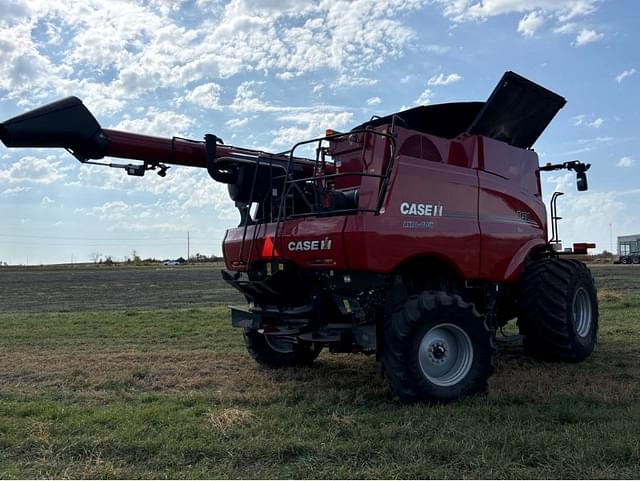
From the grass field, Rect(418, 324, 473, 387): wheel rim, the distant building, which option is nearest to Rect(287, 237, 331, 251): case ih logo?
Rect(418, 324, 473, 387): wheel rim

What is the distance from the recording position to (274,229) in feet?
22.2

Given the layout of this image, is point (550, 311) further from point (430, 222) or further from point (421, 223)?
point (421, 223)

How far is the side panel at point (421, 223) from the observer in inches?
229

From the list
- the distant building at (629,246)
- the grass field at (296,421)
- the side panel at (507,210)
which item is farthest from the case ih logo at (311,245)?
the distant building at (629,246)

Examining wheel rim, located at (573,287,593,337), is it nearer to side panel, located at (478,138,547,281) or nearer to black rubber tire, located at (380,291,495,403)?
side panel, located at (478,138,547,281)

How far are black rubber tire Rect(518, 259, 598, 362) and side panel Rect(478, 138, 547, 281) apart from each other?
310mm

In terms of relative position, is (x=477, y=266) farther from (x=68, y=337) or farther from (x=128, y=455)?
(x=68, y=337)

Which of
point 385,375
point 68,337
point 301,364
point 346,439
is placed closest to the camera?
point 346,439

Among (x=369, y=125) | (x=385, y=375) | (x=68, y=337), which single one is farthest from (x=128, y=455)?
(x=68, y=337)

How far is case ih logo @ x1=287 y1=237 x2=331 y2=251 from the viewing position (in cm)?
602

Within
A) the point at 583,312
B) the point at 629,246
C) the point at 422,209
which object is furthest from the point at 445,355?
the point at 629,246

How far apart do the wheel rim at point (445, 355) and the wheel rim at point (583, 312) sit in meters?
2.85

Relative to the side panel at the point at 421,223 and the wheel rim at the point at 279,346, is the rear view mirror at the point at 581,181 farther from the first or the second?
the wheel rim at the point at 279,346

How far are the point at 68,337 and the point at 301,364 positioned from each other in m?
5.08
